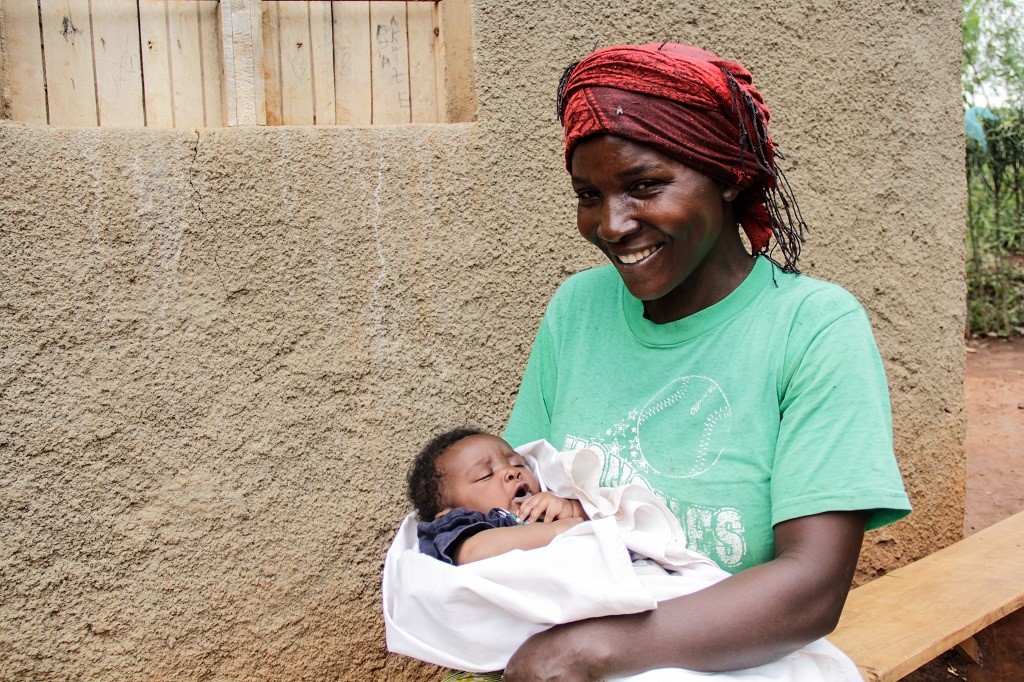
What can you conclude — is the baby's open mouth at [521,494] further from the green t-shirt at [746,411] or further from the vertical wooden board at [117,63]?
the vertical wooden board at [117,63]

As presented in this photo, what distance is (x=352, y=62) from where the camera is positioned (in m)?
2.87

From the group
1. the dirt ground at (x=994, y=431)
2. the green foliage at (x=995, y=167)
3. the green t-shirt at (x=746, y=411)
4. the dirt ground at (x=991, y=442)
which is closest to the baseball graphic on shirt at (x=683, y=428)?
Answer: the green t-shirt at (x=746, y=411)

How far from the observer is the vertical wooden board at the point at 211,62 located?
2723 millimetres

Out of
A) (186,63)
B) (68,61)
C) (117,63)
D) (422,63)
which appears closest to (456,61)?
(422,63)

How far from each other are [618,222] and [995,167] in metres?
7.34

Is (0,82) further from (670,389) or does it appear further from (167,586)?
(670,389)

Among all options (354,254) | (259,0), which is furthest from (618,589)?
(259,0)

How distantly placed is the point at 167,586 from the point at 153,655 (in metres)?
0.20

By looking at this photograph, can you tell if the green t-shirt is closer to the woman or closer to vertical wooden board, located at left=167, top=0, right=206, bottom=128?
the woman

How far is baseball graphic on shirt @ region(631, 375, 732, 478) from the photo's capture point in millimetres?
1805

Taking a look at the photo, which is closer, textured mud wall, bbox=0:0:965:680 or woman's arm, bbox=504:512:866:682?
woman's arm, bbox=504:512:866:682

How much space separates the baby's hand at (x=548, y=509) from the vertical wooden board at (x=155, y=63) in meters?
1.64

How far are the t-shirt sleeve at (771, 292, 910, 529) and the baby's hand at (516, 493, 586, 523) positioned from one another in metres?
0.44

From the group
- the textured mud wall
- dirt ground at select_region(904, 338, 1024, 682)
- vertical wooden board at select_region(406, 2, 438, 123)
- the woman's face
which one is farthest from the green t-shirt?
dirt ground at select_region(904, 338, 1024, 682)
